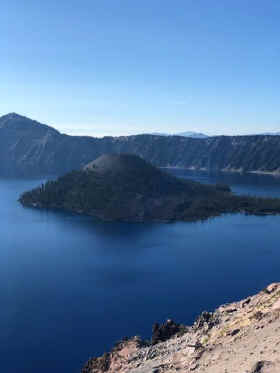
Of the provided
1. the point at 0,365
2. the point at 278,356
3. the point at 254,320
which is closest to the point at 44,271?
the point at 0,365

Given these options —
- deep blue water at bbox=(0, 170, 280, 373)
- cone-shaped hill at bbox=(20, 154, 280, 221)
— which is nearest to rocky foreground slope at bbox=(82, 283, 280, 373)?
deep blue water at bbox=(0, 170, 280, 373)

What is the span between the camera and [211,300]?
68688 millimetres

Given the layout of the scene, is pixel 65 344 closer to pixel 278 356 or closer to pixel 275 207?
pixel 278 356

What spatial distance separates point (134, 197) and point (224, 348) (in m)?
126

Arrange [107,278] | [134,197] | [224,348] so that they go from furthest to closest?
[134,197], [107,278], [224,348]

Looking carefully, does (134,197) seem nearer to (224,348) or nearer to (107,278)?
(107,278)

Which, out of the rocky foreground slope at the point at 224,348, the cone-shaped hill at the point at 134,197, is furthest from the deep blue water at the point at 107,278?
the cone-shaped hill at the point at 134,197

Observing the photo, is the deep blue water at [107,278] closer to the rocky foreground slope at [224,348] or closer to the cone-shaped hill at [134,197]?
the rocky foreground slope at [224,348]

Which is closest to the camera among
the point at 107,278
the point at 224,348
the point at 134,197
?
the point at 224,348

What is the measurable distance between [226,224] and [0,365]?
Result: 313 feet

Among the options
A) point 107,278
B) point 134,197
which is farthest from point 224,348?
point 134,197

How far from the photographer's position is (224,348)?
2959cm

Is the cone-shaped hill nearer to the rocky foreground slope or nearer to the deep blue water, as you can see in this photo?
the deep blue water

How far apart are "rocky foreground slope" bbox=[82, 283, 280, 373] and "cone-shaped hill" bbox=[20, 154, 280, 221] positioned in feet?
333
